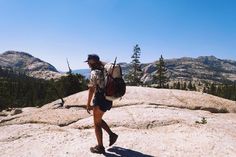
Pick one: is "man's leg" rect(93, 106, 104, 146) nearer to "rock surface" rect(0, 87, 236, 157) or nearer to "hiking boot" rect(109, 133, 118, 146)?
"hiking boot" rect(109, 133, 118, 146)

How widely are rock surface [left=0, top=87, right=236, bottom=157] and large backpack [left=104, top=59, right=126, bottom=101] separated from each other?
211cm

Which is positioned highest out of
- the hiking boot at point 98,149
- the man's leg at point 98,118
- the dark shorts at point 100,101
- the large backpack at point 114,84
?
the large backpack at point 114,84

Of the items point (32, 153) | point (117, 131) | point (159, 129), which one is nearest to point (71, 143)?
point (32, 153)

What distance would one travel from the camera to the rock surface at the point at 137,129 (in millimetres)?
11000

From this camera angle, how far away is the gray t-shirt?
974 centimetres

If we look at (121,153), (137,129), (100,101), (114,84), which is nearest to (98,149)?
(121,153)

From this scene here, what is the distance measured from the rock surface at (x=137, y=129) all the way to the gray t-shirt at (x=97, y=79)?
2365 millimetres

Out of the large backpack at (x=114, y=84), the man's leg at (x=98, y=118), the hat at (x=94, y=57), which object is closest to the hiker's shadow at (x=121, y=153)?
the man's leg at (x=98, y=118)

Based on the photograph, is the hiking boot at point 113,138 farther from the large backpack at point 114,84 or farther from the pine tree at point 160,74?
the pine tree at point 160,74

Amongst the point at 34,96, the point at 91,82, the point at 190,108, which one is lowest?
the point at 34,96

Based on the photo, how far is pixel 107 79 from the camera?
31.9 ft

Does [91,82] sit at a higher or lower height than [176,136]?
higher

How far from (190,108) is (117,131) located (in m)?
6.55

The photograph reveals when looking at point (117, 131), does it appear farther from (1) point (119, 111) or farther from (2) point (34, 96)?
(2) point (34, 96)
